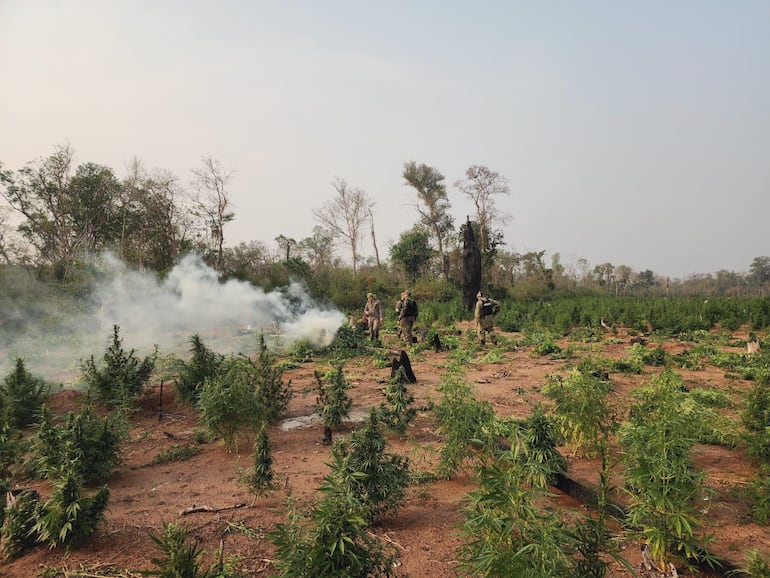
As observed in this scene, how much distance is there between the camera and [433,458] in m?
5.70

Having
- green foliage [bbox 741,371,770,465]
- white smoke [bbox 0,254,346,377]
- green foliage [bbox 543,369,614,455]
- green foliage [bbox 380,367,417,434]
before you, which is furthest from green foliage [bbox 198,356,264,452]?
white smoke [bbox 0,254,346,377]

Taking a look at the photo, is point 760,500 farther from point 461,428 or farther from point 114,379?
point 114,379

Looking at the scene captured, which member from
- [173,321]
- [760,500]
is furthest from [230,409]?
[173,321]

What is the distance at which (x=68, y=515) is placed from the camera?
3576 mm

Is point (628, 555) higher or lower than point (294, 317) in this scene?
lower

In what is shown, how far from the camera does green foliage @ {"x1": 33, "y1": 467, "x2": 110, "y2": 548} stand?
3.57 m

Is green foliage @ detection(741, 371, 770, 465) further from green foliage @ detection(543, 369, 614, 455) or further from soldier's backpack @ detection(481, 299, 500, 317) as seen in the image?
soldier's backpack @ detection(481, 299, 500, 317)

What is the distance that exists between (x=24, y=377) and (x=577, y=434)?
28.8 feet

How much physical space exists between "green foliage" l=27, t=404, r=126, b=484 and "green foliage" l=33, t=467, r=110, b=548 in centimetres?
57

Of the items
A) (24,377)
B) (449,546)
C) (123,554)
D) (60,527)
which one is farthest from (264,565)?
(24,377)

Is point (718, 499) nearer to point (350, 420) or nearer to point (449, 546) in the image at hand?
point (449, 546)

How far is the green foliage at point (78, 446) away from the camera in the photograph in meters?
4.46

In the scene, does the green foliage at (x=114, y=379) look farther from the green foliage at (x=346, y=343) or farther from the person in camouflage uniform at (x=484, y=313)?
the person in camouflage uniform at (x=484, y=313)

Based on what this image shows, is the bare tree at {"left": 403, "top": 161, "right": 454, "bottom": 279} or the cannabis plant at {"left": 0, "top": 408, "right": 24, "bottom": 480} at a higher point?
the bare tree at {"left": 403, "top": 161, "right": 454, "bottom": 279}
